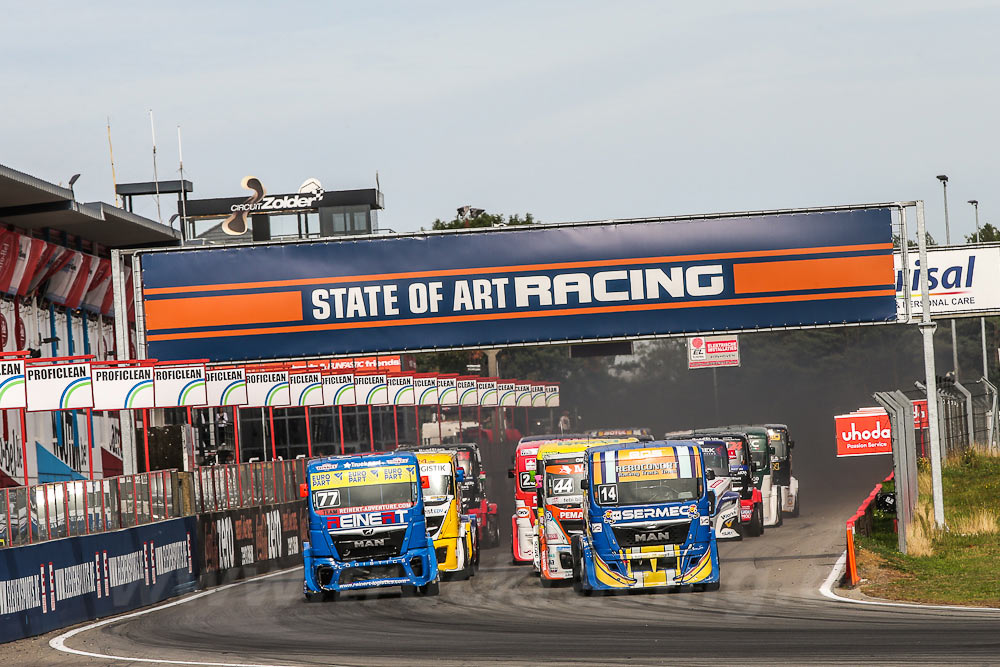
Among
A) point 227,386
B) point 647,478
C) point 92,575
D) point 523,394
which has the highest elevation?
point 227,386

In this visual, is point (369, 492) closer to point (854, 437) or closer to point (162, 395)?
point (162, 395)

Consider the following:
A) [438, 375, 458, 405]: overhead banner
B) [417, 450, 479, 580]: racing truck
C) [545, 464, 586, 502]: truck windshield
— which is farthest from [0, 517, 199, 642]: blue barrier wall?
[438, 375, 458, 405]: overhead banner

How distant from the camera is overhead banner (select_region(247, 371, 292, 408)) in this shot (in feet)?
118

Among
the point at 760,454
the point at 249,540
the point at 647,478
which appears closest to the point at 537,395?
the point at 760,454

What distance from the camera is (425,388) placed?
50719mm

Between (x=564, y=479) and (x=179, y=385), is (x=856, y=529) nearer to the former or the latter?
(x=564, y=479)

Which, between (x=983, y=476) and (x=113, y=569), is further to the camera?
(x=983, y=476)

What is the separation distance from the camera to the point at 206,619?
71.3 feet

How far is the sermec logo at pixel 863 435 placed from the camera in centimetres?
3996

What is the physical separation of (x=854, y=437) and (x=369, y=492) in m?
21.0

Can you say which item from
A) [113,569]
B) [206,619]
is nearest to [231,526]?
[113,569]

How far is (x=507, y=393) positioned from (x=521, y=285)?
38755mm

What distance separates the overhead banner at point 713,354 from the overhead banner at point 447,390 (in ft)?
85.2

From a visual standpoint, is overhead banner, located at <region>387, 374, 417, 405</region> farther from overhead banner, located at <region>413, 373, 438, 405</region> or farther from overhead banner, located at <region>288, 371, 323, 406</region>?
overhead banner, located at <region>288, 371, 323, 406</region>
